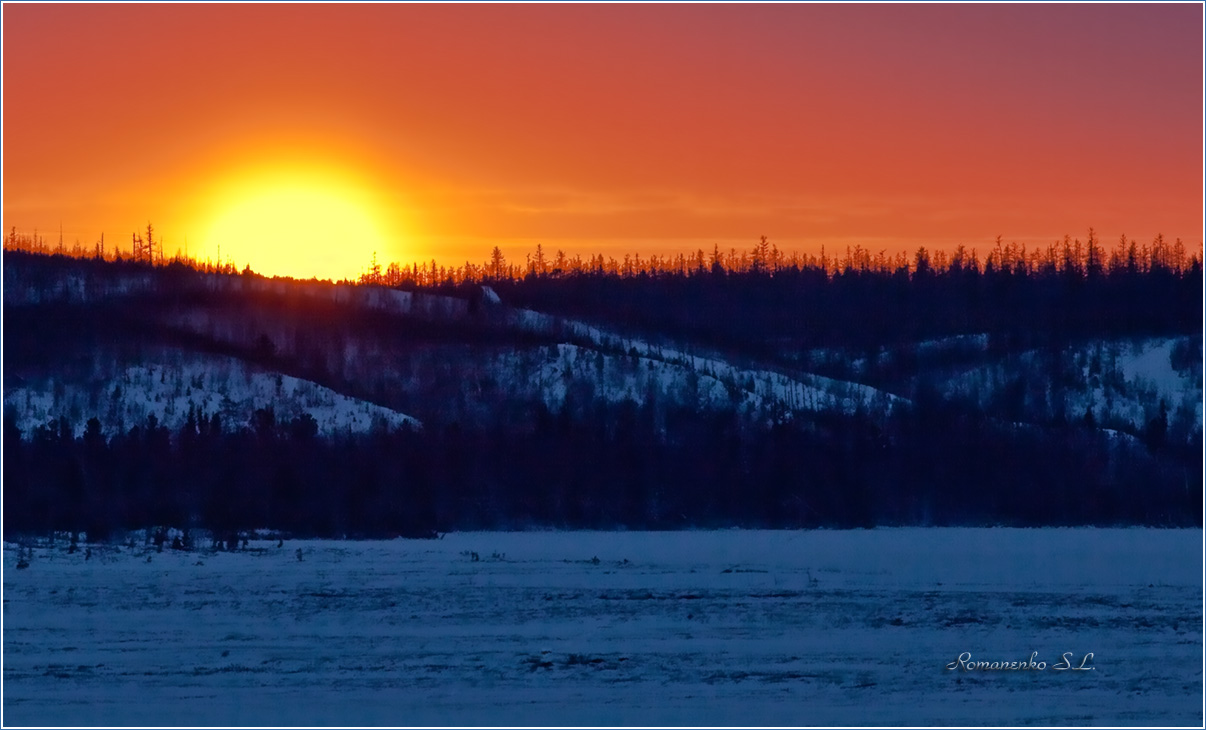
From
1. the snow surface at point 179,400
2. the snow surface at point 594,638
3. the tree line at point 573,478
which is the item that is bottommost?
the snow surface at point 594,638

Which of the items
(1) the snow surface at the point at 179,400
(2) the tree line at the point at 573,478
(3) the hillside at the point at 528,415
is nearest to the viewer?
(2) the tree line at the point at 573,478

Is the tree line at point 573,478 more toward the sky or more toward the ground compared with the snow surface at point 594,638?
more toward the sky

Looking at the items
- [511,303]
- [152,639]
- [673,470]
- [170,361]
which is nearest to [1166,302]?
[511,303]

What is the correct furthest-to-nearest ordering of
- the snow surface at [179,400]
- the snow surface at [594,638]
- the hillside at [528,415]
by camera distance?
the snow surface at [179,400]
the hillside at [528,415]
the snow surface at [594,638]

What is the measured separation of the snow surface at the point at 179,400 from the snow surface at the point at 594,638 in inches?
1171

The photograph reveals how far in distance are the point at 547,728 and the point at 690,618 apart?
19.2 ft

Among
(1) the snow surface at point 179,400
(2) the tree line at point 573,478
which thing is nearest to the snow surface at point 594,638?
(2) the tree line at point 573,478

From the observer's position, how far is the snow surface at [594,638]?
16078mm

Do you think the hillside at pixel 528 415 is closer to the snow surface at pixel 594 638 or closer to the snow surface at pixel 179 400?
the snow surface at pixel 179 400

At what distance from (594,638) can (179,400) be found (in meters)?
43.9

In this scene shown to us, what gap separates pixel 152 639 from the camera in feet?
62.5

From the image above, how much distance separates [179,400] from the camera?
5941 cm

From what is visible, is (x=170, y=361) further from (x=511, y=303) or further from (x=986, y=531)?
(x=986, y=531)

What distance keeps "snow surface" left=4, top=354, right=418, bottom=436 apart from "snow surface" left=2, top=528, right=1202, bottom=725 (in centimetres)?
2975
